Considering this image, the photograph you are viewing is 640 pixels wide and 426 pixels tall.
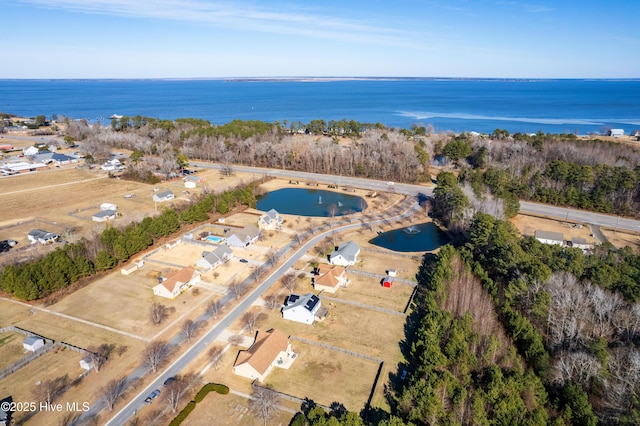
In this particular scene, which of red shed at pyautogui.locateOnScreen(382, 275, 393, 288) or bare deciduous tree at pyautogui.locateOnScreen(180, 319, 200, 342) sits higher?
red shed at pyautogui.locateOnScreen(382, 275, 393, 288)

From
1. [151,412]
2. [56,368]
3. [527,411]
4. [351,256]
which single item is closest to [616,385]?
[527,411]

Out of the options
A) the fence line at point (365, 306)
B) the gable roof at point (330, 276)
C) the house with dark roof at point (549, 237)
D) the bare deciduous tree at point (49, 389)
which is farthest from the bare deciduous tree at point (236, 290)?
the house with dark roof at point (549, 237)

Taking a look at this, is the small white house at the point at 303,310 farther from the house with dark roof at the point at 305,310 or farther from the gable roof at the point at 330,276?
the gable roof at the point at 330,276

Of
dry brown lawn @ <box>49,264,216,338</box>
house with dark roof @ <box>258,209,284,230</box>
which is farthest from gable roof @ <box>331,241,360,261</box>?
dry brown lawn @ <box>49,264,216,338</box>

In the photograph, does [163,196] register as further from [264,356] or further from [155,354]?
[264,356]

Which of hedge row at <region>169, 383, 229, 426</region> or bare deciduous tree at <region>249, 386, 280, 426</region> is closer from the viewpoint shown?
hedge row at <region>169, 383, 229, 426</region>

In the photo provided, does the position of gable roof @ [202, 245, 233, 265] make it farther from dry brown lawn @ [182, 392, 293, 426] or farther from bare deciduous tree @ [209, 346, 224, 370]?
dry brown lawn @ [182, 392, 293, 426]

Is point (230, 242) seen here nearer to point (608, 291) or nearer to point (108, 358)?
point (108, 358)
